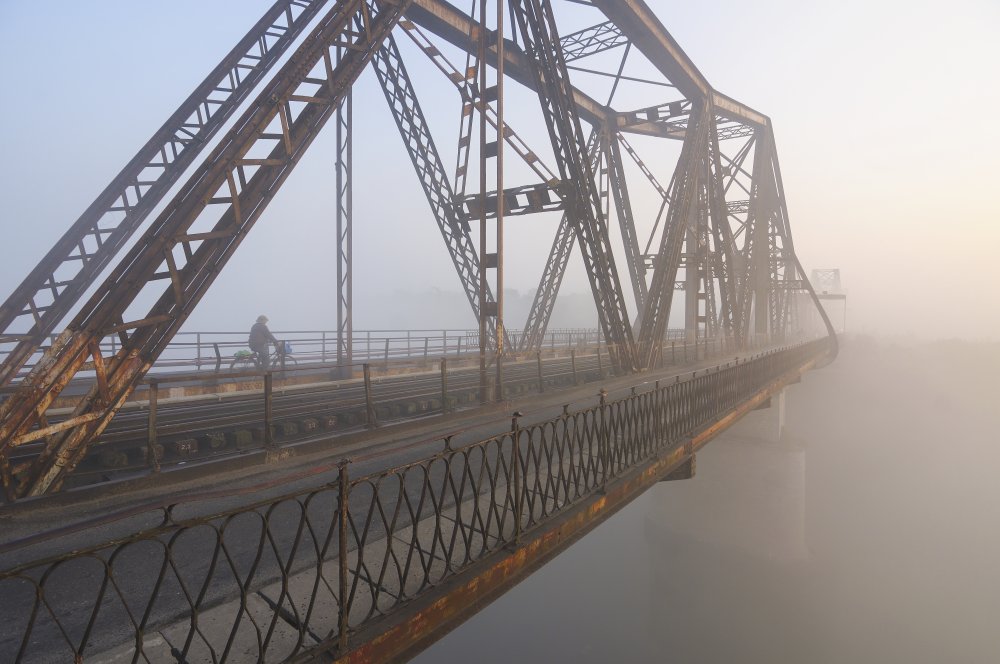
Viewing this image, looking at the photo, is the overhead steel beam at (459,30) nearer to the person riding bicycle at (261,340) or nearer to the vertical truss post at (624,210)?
the vertical truss post at (624,210)

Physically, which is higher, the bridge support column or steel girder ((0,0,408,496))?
steel girder ((0,0,408,496))

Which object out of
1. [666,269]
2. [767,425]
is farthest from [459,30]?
[767,425]

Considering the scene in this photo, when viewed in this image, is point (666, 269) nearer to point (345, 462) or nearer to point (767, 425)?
point (767, 425)

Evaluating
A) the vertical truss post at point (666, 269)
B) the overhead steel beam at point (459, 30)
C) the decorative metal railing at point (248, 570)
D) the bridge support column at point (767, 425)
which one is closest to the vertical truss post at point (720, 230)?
the vertical truss post at point (666, 269)

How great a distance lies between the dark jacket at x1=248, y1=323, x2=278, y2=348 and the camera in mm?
11961

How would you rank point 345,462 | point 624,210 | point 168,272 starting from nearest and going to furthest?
1. point 345,462
2. point 168,272
3. point 624,210

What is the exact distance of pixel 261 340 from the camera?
12.1 meters

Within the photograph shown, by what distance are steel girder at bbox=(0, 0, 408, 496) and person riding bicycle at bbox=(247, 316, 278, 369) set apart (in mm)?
7022

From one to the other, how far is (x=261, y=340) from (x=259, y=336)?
12 cm

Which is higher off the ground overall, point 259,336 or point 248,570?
point 259,336

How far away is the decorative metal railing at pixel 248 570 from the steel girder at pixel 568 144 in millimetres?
6715

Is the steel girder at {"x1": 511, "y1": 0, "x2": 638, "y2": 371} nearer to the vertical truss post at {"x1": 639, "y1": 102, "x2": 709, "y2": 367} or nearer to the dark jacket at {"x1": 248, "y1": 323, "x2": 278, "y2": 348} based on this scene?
the vertical truss post at {"x1": 639, "y1": 102, "x2": 709, "y2": 367}

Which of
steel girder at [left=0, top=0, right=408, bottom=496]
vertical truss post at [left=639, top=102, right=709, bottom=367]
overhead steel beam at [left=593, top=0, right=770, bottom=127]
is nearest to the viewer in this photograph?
steel girder at [left=0, top=0, right=408, bottom=496]

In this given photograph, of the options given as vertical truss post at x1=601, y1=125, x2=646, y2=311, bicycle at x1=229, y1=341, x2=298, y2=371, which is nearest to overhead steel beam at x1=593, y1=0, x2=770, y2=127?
vertical truss post at x1=601, y1=125, x2=646, y2=311
